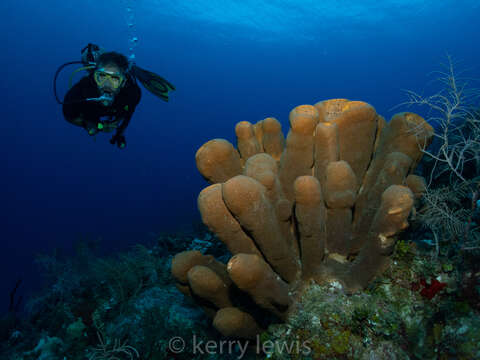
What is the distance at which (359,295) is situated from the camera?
2.17 m

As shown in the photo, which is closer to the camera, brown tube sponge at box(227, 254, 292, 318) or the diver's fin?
brown tube sponge at box(227, 254, 292, 318)

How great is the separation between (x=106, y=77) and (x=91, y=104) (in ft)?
1.79

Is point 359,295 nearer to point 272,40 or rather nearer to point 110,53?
point 110,53

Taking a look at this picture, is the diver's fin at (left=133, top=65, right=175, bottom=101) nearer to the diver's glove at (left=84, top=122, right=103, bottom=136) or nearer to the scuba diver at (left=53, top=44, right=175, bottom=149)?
the scuba diver at (left=53, top=44, right=175, bottom=149)

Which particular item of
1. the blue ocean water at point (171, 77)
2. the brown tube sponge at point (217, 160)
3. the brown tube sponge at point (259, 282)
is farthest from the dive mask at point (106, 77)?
the blue ocean water at point (171, 77)

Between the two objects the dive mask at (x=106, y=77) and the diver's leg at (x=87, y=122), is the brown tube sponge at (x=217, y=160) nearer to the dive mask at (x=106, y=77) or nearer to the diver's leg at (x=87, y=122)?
the dive mask at (x=106, y=77)

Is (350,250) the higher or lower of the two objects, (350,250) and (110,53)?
the lower

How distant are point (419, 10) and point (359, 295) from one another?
204ft

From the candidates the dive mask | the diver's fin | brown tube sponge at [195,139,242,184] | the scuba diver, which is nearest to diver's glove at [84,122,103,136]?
the scuba diver

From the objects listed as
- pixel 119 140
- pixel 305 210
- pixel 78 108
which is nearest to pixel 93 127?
pixel 78 108

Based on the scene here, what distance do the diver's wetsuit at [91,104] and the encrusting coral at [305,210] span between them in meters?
3.18

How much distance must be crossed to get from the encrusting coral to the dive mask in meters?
3.00

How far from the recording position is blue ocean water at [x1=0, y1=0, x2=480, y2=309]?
47688mm

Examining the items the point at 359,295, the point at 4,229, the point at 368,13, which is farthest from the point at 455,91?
the point at 4,229
